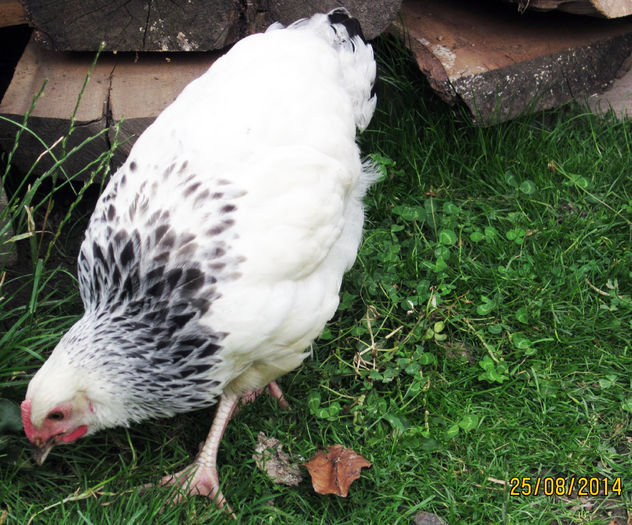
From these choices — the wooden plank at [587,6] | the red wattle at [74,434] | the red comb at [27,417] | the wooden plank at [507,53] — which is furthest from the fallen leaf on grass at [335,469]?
the wooden plank at [587,6]

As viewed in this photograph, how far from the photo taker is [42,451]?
6.74 feet

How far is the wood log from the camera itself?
7.94 feet

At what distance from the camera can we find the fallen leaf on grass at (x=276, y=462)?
226 cm

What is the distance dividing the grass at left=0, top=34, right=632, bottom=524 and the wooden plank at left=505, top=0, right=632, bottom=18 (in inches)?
18.5

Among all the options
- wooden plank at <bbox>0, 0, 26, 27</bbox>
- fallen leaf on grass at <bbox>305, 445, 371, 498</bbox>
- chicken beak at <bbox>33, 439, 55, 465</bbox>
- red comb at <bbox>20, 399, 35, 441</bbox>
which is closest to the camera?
red comb at <bbox>20, 399, 35, 441</bbox>

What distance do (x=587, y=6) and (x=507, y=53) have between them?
1.15 ft

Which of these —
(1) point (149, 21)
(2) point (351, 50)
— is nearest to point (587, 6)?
(2) point (351, 50)

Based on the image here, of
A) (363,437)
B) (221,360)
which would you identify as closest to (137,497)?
(221,360)

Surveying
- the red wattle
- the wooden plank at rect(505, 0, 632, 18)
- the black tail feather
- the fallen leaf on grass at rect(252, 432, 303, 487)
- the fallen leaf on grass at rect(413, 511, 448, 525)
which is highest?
the wooden plank at rect(505, 0, 632, 18)

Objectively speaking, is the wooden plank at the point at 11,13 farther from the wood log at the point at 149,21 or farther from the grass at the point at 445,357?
the grass at the point at 445,357

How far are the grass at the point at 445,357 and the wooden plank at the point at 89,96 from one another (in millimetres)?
489

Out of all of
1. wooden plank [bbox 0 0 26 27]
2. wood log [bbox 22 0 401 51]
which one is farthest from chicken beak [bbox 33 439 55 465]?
wooden plank [bbox 0 0 26 27]

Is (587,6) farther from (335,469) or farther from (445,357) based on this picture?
(335,469)

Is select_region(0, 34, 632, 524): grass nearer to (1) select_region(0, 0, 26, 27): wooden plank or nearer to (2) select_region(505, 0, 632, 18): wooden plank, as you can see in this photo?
(2) select_region(505, 0, 632, 18): wooden plank
